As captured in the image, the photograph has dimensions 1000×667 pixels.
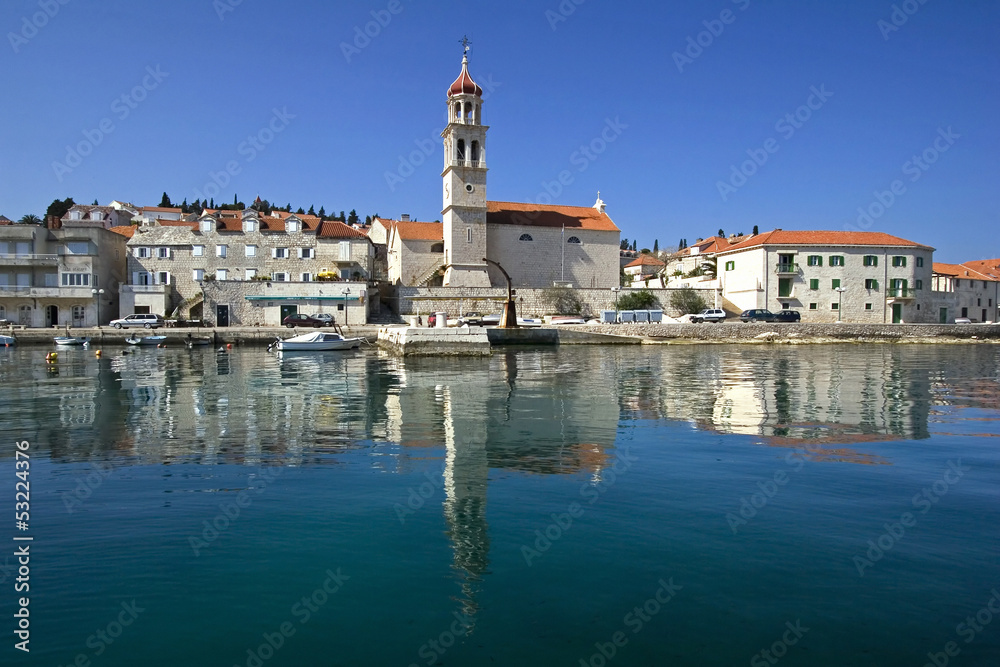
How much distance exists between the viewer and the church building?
180 ft

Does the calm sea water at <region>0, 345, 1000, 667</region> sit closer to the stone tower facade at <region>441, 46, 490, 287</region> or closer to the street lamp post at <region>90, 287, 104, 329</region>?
the street lamp post at <region>90, 287, 104, 329</region>

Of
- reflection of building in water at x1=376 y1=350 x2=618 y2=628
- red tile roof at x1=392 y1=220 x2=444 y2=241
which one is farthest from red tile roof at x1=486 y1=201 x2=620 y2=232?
reflection of building in water at x1=376 y1=350 x2=618 y2=628

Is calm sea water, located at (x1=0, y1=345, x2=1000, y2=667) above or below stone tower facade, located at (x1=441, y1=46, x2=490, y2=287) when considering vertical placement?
below

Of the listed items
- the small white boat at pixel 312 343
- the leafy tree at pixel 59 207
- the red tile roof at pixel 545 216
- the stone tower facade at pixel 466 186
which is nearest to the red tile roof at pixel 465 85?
the stone tower facade at pixel 466 186

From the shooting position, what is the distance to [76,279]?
4741 centimetres

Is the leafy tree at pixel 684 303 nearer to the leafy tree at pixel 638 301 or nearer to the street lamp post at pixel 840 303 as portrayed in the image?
the leafy tree at pixel 638 301

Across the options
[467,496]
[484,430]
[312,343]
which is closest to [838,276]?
[312,343]

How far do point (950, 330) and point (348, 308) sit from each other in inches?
1686

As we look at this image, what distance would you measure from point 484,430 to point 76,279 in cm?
4548

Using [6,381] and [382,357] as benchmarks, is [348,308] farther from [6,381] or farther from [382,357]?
[6,381]

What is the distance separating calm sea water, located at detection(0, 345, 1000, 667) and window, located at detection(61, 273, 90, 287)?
123 ft

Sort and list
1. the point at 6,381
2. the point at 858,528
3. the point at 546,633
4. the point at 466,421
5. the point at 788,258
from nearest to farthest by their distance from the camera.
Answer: the point at 546,633, the point at 858,528, the point at 466,421, the point at 6,381, the point at 788,258

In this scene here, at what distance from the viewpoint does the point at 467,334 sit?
1328 inches

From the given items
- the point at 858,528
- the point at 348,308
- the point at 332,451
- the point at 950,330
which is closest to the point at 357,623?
the point at 858,528
